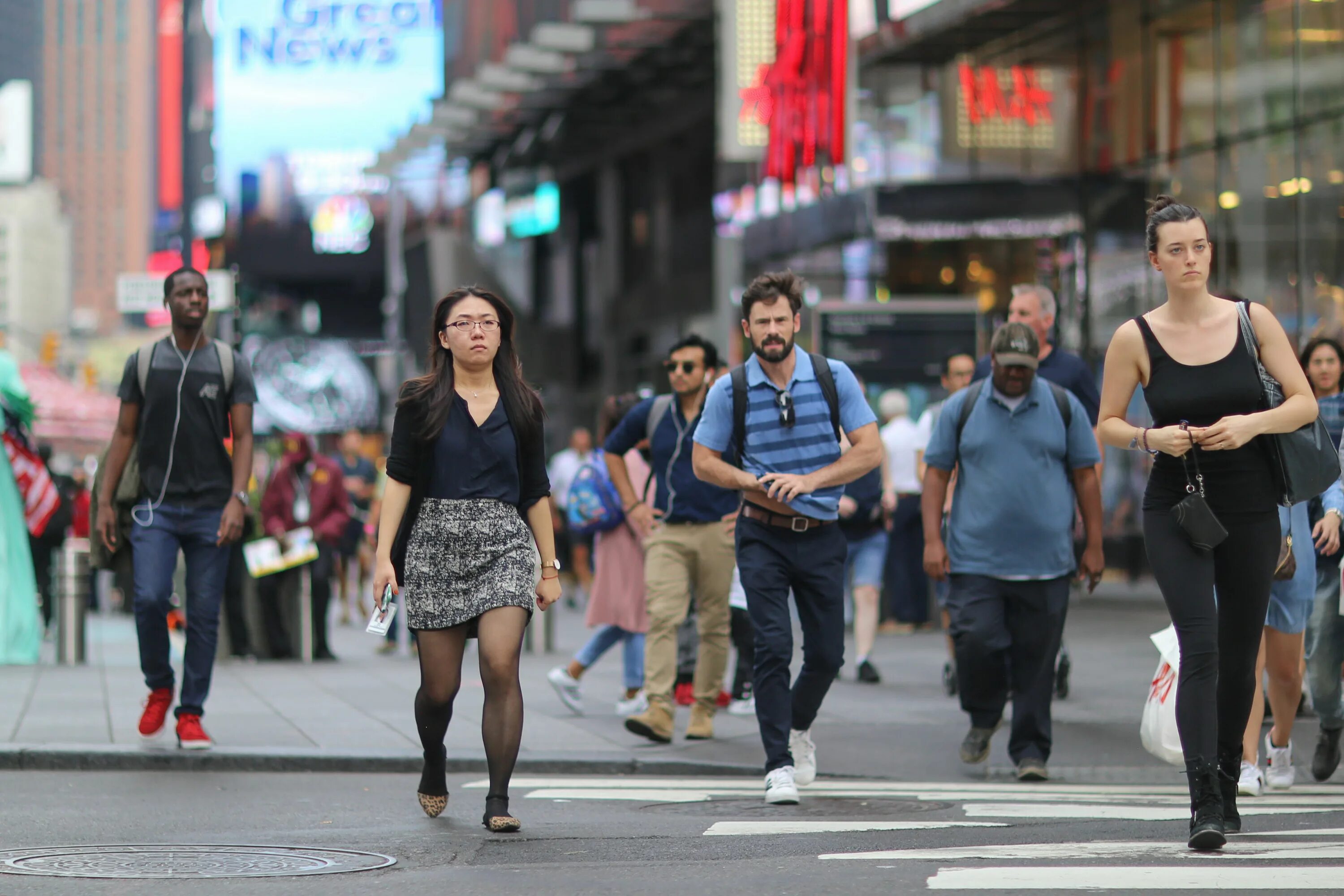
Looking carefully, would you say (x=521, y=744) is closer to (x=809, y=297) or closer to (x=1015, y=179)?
(x=1015, y=179)

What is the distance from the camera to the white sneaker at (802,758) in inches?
305

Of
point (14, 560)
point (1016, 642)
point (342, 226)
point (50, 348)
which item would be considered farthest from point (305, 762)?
point (342, 226)

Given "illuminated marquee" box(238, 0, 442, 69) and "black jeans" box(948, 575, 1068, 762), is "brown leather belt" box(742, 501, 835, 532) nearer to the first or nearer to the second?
"black jeans" box(948, 575, 1068, 762)

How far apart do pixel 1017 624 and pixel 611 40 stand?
19.0 m

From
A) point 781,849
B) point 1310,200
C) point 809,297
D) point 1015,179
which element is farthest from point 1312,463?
point 809,297

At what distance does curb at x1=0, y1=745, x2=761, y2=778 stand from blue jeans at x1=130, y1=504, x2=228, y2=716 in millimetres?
297

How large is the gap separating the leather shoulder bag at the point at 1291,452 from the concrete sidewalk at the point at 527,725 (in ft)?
9.01

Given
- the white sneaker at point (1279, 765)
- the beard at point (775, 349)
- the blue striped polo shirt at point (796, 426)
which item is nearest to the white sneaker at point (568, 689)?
the blue striped polo shirt at point (796, 426)

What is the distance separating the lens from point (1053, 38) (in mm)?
23906

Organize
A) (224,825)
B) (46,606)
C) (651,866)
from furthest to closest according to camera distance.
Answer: (46,606) → (224,825) → (651,866)

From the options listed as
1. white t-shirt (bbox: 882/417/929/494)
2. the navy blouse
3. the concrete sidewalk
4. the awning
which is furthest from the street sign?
the awning

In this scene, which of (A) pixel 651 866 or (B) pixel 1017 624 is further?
(B) pixel 1017 624

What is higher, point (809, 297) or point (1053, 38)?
point (1053, 38)

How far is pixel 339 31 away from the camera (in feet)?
178
